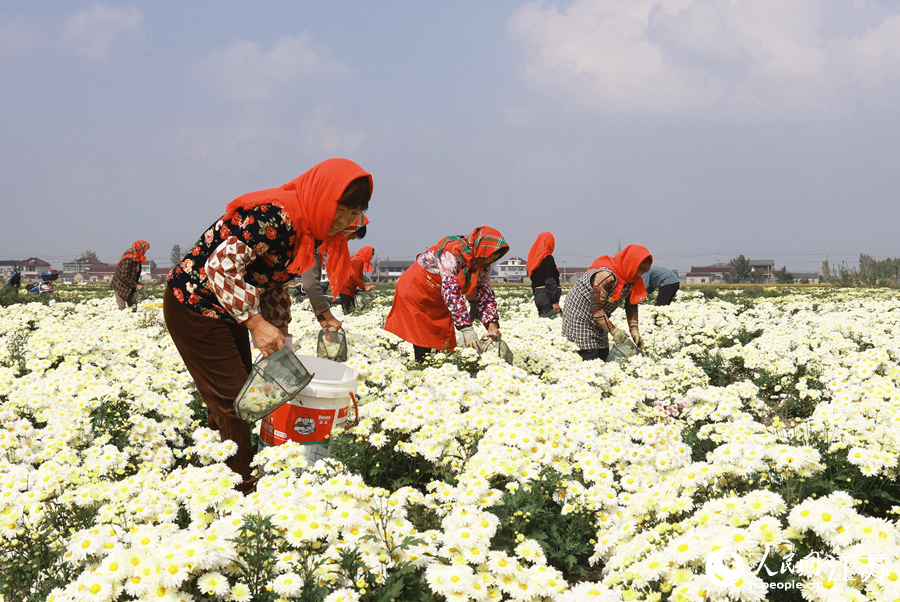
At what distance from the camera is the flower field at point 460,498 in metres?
2.05

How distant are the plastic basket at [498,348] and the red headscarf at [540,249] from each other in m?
5.04

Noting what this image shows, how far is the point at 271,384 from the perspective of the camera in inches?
123

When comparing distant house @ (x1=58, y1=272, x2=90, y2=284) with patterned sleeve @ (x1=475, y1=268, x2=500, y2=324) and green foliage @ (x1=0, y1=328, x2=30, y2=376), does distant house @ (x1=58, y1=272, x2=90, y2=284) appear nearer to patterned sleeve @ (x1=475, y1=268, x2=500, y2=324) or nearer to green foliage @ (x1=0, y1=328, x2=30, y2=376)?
green foliage @ (x1=0, y1=328, x2=30, y2=376)

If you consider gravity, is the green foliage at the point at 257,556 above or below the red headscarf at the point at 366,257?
below

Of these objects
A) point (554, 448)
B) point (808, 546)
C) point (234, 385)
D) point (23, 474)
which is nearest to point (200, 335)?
point (234, 385)

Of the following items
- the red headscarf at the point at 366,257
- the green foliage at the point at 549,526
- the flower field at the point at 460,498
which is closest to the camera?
the flower field at the point at 460,498

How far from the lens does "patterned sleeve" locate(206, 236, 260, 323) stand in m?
3.03

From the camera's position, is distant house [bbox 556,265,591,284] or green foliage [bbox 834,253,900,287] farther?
green foliage [bbox 834,253,900,287]

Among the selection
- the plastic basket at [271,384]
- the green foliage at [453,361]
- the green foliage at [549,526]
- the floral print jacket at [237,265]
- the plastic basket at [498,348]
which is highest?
the floral print jacket at [237,265]

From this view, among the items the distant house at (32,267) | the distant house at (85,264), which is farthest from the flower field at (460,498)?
the distant house at (32,267)

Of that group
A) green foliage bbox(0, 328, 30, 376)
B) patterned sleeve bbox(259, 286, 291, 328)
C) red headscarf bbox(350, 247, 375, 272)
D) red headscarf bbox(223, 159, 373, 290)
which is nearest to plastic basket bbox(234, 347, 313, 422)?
red headscarf bbox(223, 159, 373, 290)

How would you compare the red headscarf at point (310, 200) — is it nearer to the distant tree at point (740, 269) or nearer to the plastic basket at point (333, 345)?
the plastic basket at point (333, 345)

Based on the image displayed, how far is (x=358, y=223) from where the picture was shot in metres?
3.84

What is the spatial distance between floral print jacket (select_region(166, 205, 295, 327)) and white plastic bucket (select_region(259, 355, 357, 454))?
585mm
